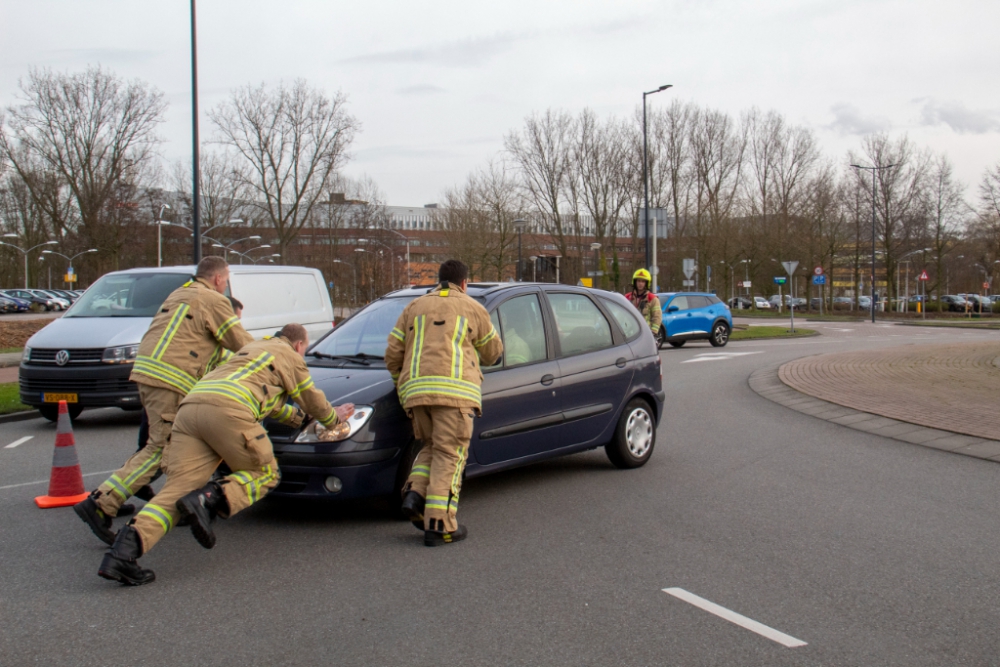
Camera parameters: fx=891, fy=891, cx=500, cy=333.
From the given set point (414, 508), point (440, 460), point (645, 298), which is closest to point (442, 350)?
point (440, 460)

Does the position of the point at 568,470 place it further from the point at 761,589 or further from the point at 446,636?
the point at 446,636

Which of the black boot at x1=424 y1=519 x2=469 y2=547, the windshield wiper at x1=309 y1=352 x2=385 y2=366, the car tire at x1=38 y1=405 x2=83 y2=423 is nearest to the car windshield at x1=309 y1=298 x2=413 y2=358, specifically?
the windshield wiper at x1=309 y1=352 x2=385 y2=366

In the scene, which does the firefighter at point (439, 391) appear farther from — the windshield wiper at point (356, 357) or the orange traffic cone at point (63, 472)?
the orange traffic cone at point (63, 472)

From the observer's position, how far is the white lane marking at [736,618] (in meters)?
3.84

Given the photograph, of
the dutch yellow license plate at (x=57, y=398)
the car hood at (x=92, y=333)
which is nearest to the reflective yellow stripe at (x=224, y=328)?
the car hood at (x=92, y=333)

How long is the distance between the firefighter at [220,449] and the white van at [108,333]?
18.4 feet

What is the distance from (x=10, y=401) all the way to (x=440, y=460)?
30.4ft

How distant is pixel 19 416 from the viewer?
37.0 ft

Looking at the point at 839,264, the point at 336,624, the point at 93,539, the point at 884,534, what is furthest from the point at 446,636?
the point at 839,264

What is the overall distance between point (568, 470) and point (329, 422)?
2887 millimetres

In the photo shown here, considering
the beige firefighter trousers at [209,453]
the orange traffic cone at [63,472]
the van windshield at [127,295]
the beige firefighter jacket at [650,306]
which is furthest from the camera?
the beige firefighter jacket at [650,306]

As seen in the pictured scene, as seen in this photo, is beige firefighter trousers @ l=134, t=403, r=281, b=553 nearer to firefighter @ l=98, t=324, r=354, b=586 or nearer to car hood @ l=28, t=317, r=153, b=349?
firefighter @ l=98, t=324, r=354, b=586

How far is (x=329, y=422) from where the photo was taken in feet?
17.3

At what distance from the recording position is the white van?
1005cm
